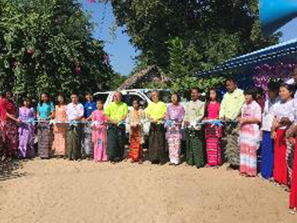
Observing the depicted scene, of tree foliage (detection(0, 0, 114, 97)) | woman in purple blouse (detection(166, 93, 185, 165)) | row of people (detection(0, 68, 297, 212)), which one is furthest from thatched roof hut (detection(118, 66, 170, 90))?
woman in purple blouse (detection(166, 93, 185, 165))

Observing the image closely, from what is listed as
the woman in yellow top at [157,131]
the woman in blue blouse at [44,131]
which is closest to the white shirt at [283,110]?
the woman in yellow top at [157,131]

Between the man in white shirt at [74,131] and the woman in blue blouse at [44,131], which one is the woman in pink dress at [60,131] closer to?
the woman in blue blouse at [44,131]

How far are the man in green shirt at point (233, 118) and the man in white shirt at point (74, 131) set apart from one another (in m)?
3.48

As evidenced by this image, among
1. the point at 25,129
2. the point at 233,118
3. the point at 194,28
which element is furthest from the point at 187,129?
the point at 194,28

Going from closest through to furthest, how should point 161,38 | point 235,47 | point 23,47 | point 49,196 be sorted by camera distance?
point 49,196, point 23,47, point 235,47, point 161,38

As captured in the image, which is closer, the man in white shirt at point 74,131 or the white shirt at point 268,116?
the white shirt at point 268,116

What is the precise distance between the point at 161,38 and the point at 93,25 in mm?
11873

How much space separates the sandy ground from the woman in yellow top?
A: 0.68 metres

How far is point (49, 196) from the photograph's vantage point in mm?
7359

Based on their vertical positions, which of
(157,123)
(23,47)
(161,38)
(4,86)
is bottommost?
(157,123)

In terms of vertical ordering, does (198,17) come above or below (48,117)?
above

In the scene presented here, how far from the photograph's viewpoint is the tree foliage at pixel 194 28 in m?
24.1

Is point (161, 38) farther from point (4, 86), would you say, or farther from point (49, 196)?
point (49, 196)

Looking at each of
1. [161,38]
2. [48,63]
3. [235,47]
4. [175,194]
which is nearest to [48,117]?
[48,63]
